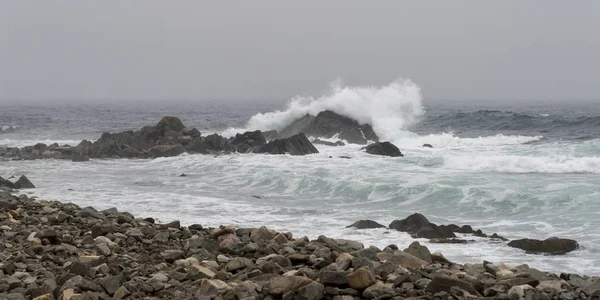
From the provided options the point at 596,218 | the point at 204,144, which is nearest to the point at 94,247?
the point at 596,218

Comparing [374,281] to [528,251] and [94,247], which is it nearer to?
[94,247]

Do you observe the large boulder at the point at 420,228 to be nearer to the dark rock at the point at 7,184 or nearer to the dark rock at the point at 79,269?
the dark rock at the point at 79,269

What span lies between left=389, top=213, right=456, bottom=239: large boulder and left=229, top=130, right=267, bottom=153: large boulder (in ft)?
47.1

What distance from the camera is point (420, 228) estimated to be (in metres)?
9.43

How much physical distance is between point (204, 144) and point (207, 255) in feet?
59.0

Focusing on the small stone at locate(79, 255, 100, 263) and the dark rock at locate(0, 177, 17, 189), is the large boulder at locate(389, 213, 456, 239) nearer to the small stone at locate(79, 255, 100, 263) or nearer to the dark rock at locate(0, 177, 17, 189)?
the small stone at locate(79, 255, 100, 263)

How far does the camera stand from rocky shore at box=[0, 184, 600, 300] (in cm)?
471

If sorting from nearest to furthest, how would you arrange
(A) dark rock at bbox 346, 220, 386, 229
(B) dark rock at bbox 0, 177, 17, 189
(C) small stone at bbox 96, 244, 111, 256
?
1. (C) small stone at bbox 96, 244, 111, 256
2. (A) dark rock at bbox 346, 220, 386, 229
3. (B) dark rock at bbox 0, 177, 17, 189

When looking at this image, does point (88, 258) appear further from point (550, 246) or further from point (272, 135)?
point (272, 135)

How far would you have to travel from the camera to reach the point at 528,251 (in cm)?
817

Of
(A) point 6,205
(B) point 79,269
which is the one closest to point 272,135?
(A) point 6,205

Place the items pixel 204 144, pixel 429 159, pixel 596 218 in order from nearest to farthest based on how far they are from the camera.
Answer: pixel 596 218, pixel 429 159, pixel 204 144

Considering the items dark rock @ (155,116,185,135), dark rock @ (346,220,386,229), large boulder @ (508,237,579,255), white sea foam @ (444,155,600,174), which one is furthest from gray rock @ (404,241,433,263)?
dark rock @ (155,116,185,135)

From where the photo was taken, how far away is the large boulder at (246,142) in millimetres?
23859
